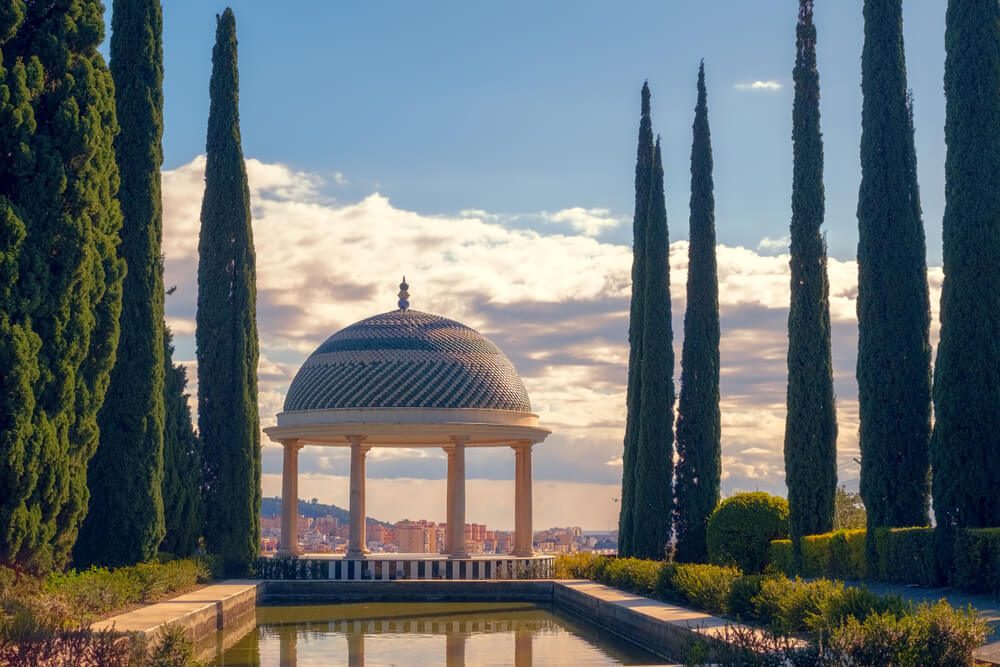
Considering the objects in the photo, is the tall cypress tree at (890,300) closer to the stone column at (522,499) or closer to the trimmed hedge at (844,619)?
the trimmed hedge at (844,619)

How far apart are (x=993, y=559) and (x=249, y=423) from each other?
60.4 feet

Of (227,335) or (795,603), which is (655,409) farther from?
(795,603)

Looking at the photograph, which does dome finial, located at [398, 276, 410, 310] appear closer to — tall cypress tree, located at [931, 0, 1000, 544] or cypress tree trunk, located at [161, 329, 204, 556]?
cypress tree trunk, located at [161, 329, 204, 556]

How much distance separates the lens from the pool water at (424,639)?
17.9m

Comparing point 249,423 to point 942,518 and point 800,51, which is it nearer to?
point 800,51

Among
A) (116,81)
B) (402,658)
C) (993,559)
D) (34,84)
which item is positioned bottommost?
(402,658)

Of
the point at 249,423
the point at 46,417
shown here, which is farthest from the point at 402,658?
the point at 249,423

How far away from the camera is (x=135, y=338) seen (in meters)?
24.0

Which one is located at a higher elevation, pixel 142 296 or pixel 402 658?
pixel 142 296

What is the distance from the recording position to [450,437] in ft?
122

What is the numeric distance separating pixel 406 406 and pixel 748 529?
12.5 m

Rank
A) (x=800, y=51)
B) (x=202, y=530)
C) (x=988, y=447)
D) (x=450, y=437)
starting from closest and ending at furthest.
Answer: (x=988, y=447) < (x=800, y=51) < (x=202, y=530) < (x=450, y=437)

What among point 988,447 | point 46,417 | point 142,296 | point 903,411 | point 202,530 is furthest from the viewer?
point 202,530

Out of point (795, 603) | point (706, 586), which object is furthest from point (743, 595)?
point (795, 603)
